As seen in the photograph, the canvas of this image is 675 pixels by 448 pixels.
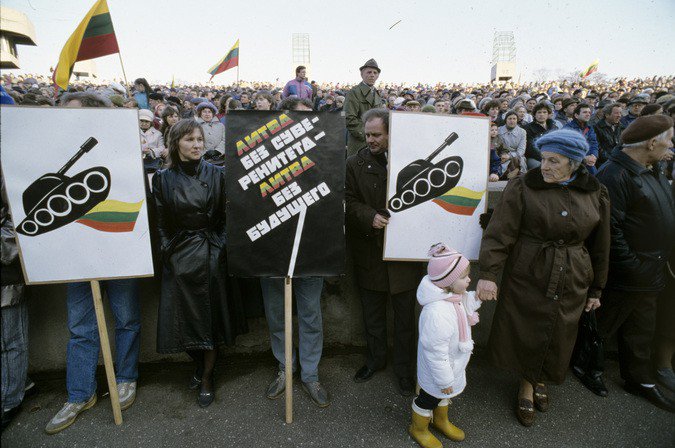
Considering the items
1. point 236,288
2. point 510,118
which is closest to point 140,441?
point 236,288

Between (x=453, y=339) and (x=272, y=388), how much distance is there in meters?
1.45

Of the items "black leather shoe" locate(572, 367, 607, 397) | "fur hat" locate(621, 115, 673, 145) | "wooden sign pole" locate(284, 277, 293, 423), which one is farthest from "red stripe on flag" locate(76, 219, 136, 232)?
"black leather shoe" locate(572, 367, 607, 397)

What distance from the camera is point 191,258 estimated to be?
99.7 inches

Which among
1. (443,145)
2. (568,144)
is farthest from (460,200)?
(568,144)

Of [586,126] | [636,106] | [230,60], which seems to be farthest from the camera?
[230,60]

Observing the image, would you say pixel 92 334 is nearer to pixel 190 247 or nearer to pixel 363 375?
pixel 190 247

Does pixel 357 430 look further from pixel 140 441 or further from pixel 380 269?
pixel 140 441

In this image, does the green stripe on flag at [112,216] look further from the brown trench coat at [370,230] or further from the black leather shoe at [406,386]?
the black leather shoe at [406,386]

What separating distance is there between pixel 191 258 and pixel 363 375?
1.63 meters

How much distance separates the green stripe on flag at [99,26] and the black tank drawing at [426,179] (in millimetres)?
4243

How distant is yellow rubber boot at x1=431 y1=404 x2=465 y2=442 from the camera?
2.41m

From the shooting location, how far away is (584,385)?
2965mm

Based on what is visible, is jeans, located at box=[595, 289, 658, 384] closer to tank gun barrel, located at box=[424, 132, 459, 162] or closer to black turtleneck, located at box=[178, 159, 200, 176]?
tank gun barrel, located at box=[424, 132, 459, 162]

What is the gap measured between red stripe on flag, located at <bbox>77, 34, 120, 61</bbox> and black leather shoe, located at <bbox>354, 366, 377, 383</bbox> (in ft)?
15.2
